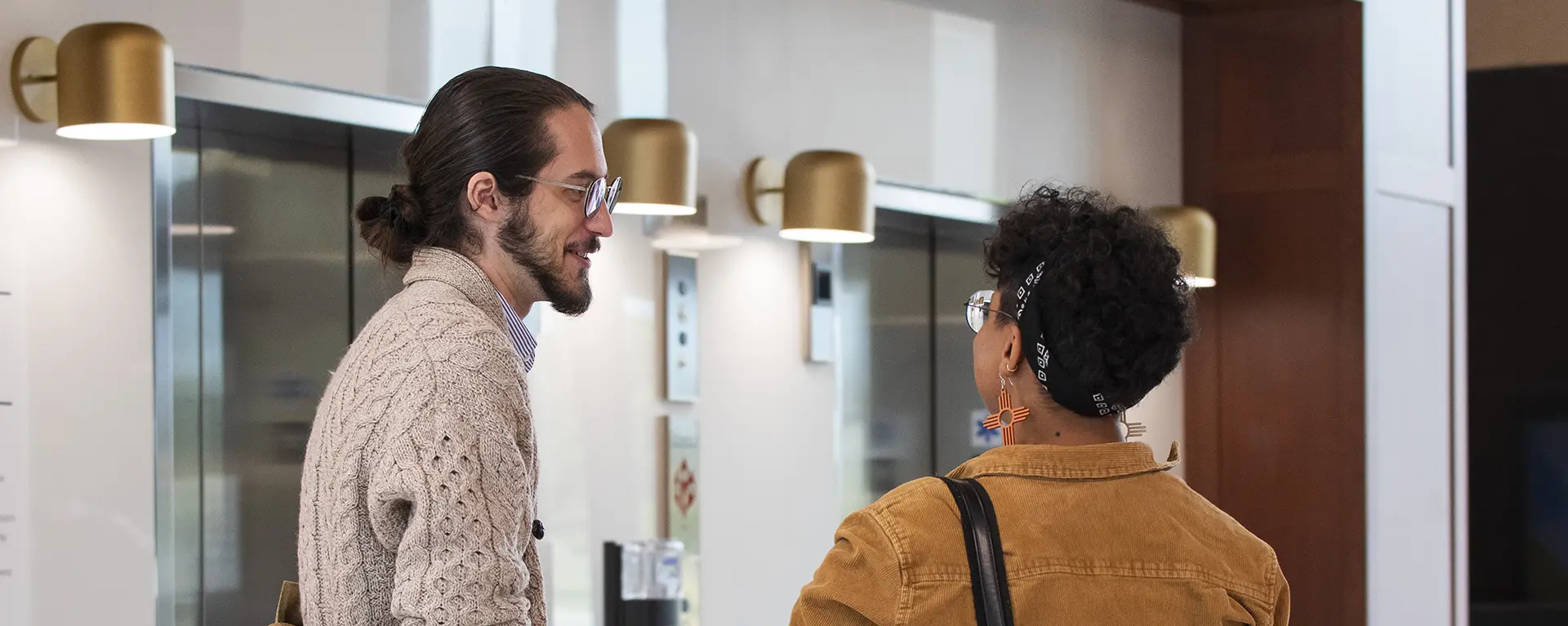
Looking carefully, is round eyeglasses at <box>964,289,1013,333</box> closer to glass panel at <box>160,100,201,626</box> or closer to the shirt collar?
the shirt collar

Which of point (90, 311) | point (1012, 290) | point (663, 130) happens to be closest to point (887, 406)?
point (663, 130)

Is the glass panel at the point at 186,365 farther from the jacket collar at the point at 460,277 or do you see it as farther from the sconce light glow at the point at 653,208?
the jacket collar at the point at 460,277

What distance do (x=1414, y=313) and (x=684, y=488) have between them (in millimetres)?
3739

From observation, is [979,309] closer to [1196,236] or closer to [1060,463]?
[1060,463]

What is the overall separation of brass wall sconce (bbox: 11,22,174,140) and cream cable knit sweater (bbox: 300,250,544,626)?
1505 mm

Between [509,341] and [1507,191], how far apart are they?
808 cm

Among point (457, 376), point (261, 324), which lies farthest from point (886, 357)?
point (457, 376)

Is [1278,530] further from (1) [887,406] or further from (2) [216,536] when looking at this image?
(2) [216,536]

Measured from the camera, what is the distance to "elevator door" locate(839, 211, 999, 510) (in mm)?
5664

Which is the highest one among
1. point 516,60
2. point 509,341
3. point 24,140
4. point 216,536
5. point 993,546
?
point 516,60

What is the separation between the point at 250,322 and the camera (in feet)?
12.9

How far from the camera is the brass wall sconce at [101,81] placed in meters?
3.24

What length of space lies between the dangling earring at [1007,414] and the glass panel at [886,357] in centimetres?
353

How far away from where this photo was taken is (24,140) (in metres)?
3.40
